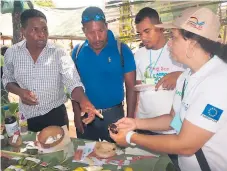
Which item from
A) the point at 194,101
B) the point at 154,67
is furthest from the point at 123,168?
the point at 154,67

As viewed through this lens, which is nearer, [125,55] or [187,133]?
[187,133]

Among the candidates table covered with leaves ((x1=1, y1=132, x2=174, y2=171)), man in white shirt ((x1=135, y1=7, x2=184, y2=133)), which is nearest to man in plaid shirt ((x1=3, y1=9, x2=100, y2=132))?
table covered with leaves ((x1=1, y1=132, x2=174, y2=171))

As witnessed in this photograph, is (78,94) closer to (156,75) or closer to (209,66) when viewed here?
(156,75)

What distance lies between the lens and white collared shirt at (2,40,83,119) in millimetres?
2838

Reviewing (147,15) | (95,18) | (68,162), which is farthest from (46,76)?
(147,15)

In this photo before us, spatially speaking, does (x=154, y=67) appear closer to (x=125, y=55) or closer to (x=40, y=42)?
(x=125, y=55)

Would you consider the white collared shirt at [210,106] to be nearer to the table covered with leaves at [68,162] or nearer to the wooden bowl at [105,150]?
the table covered with leaves at [68,162]

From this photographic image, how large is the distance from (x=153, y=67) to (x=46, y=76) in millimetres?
1152

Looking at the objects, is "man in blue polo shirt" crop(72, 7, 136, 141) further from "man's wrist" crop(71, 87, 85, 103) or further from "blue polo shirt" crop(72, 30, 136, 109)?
"man's wrist" crop(71, 87, 85, 103)

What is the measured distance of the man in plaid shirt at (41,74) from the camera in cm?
284

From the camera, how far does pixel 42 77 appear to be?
284 centimetres

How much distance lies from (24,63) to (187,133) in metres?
2.02

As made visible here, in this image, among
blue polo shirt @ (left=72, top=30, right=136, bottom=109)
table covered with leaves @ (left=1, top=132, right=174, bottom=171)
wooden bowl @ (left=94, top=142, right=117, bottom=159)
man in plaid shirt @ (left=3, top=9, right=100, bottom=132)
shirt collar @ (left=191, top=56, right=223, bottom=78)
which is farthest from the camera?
blue polo shirt @ (left=72, top=30, right=136, bottom=109)

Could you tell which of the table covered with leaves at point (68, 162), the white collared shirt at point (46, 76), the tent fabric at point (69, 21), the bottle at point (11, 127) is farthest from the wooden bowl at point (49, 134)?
the tent fabric at point (69, 21)
